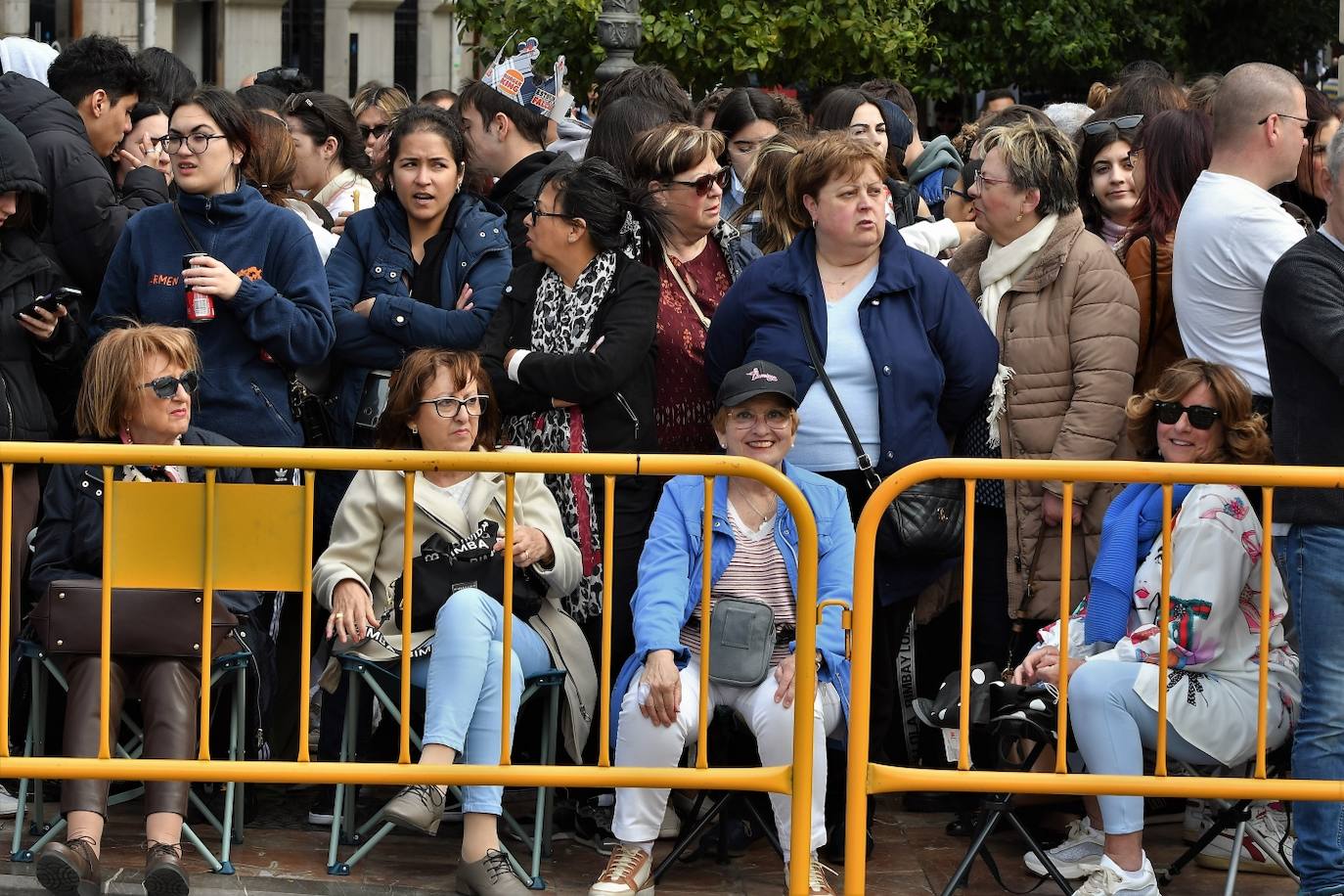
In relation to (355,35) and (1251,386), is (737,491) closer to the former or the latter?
(1251,386)

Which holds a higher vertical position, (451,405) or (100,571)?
(451,405)

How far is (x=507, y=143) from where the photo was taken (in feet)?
25.1

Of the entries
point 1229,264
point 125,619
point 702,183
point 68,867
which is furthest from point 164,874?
point 1229,264

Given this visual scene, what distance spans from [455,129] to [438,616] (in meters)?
2.14

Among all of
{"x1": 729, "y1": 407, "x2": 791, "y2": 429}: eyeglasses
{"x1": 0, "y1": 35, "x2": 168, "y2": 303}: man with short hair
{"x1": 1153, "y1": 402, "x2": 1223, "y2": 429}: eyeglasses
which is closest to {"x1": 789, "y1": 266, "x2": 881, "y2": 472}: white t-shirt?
{"x1": 729, "y1": 407, "x2": 791, "y2": 429}: eyeglasses

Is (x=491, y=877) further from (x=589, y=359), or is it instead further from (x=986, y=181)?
(x=986, y=181)

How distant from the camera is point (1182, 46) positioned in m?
24.8

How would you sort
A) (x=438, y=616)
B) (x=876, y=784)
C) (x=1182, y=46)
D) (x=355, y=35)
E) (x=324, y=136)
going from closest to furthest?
(x=876, y=784), (x=438, y=616), (x=324, y=136), (x=1182, y=46), (x=355, y=35)

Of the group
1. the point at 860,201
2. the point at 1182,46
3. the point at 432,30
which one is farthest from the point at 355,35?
the point at 860,201

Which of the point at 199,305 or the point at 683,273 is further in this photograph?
the point at 683,273

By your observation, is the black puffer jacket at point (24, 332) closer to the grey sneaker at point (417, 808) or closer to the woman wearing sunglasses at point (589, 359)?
the woman wearing sunglasses at point (589, 359)

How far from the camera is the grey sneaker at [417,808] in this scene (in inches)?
227

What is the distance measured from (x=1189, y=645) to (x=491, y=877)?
2.12 metres

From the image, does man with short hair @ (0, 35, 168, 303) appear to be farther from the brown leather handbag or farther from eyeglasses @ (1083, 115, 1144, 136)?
eyeglasses @ (1083, 115, 1144, 136)
